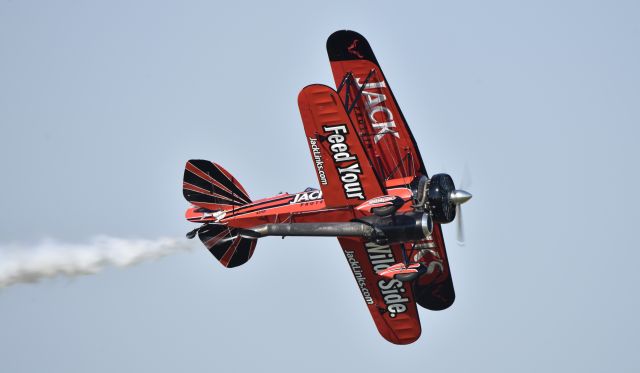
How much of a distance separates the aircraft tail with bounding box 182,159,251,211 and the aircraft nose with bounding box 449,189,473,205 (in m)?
5.89

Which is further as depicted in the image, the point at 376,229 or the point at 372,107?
the point at 372,107

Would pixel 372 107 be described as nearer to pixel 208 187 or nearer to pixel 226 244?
pixel 208 187

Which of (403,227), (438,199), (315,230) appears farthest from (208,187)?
(438,199)

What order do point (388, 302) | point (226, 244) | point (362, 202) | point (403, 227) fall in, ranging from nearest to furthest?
point (403, 227) → point (362, 202) → point (226, 244) → point (388, 302)

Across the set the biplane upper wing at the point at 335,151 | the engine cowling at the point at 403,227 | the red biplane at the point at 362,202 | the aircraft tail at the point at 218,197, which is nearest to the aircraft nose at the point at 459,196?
the red biplane at the point at 362,202

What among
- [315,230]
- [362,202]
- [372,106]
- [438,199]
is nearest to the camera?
[438,199]

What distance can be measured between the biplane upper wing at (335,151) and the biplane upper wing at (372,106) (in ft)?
6.66

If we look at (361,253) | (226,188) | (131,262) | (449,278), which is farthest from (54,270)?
(449,278)

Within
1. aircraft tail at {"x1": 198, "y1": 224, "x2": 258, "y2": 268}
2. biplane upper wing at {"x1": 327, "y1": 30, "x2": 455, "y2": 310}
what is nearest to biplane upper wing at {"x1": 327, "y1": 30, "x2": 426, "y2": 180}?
biplane upper wing at {"x1": 327, "y1": 30, "x2": 455, "y2": 310}

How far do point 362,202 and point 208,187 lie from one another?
4.86 m

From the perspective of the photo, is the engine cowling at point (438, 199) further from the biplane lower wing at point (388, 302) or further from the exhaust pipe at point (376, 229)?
the biplane lower wing at point (388, 302)

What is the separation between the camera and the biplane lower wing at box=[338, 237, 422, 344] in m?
39.2

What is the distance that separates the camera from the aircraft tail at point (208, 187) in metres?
38.2

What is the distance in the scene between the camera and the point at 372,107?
1481 inches
